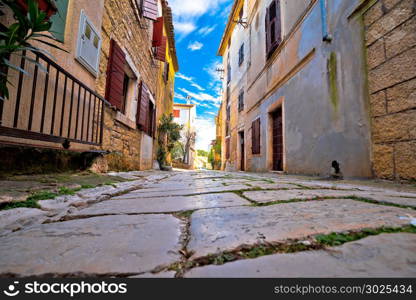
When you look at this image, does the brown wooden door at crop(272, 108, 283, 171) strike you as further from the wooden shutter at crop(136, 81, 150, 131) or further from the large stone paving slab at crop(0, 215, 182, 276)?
the large stone paving slab at crop(0, 215, 182, 276)

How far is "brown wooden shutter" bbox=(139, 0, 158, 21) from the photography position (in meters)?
5.74

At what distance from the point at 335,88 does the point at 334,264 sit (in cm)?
384

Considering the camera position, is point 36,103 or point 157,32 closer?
point 36,103

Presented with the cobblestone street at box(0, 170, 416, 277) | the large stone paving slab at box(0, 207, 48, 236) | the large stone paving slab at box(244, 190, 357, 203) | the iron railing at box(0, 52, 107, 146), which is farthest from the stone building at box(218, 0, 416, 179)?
the iron railing at box(0, 52, 107, 146)

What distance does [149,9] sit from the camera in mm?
5836

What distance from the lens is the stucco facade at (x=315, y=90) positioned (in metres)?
3.03

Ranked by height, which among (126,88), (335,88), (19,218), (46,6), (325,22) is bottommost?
(19,218)

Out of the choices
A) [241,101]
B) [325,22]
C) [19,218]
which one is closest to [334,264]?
[19,218]

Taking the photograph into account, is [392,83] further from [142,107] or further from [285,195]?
[142,107]

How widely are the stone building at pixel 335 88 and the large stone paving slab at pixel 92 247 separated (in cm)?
312

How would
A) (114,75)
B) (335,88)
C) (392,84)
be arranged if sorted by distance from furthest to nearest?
(114,75) → (335,88) → (392,84)

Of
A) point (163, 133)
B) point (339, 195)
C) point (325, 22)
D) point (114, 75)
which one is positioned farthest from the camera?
point (163, 133)

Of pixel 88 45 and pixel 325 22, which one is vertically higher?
pixel 325 22

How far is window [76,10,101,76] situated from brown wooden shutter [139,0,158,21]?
331 cm
